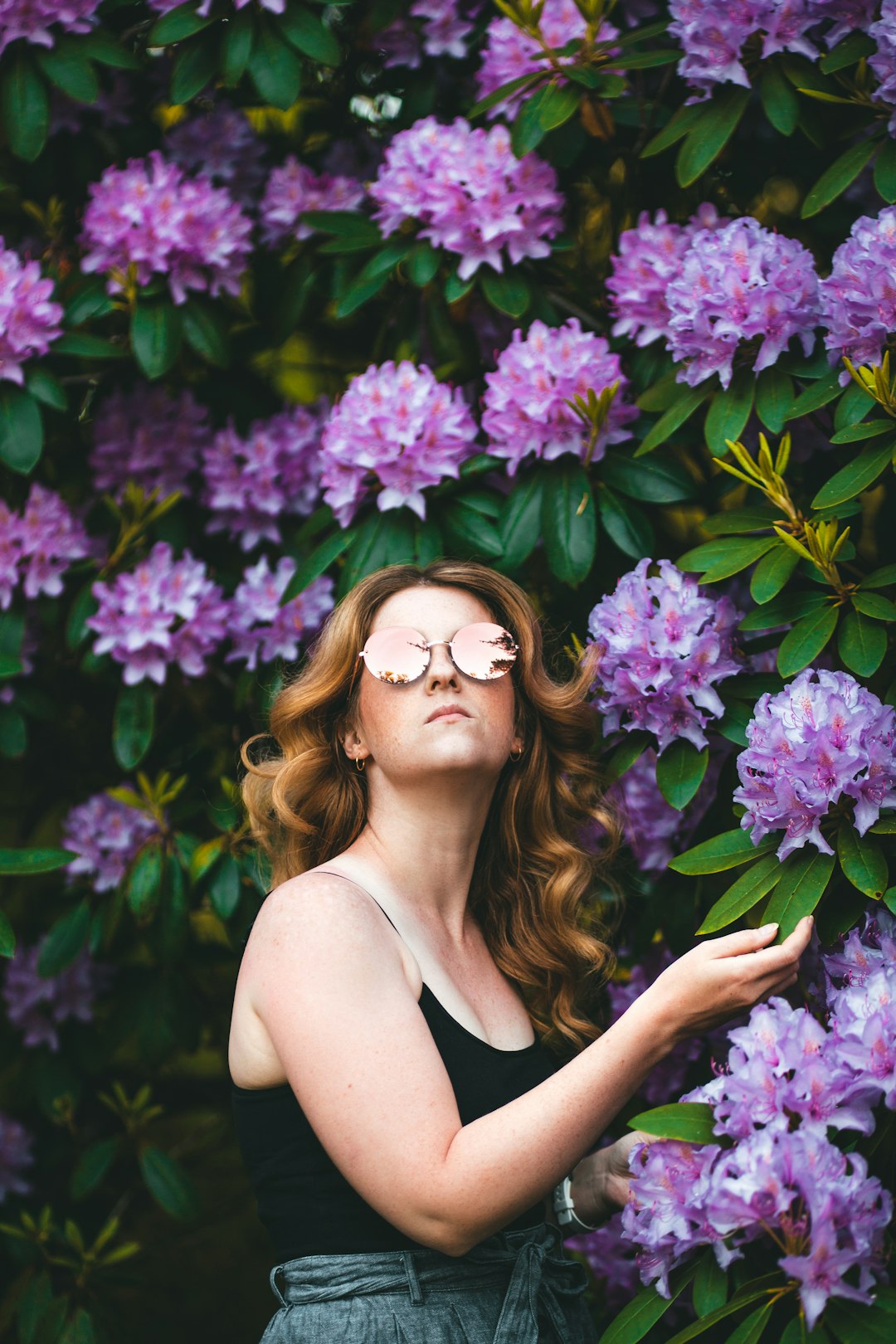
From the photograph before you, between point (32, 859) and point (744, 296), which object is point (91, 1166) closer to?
point (32, 859)

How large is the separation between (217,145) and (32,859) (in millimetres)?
1446

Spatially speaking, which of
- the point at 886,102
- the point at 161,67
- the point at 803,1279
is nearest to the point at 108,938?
the point at 803,1279

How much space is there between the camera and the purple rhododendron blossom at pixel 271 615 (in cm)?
233

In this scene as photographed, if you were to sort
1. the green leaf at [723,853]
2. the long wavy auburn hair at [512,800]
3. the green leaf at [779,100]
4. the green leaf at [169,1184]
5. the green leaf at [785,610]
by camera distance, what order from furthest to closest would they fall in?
the green leaf at [169,1184] < the green leaf at [779,100] < the long wavy auburn hair at [512,800] < the green leaf at [785,610] < the green leaf at [723,853]

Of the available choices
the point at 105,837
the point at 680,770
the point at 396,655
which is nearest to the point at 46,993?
the point at 105,837

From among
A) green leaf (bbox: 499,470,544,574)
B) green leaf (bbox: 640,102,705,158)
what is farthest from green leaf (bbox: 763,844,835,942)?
green leaf (bbox: 640,102,705,158)

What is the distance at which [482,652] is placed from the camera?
164 cm

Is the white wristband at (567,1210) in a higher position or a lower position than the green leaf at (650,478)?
lower

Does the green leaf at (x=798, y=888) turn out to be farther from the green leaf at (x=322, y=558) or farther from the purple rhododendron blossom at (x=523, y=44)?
the purple rhododendron blossom at (x=523, y=44)

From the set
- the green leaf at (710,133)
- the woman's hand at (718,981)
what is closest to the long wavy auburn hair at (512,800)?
the woman's hand at (718,981)

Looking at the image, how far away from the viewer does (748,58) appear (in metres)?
1.94

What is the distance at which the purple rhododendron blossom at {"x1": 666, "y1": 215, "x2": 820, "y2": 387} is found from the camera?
1.74m

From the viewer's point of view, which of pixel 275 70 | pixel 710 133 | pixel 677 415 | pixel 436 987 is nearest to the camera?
pixel 436 987

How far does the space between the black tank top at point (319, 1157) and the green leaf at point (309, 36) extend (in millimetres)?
1467
